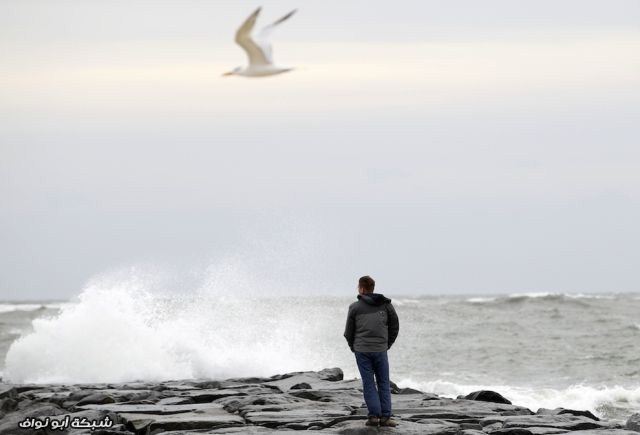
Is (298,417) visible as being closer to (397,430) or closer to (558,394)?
(397,430)

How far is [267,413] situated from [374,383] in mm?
1213

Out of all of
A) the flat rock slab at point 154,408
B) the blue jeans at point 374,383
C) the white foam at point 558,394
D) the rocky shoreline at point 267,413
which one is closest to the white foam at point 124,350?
the white foam at point 558,394

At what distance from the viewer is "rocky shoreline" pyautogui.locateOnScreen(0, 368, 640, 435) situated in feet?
31.1

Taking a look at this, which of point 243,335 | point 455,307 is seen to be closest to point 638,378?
point 243,335

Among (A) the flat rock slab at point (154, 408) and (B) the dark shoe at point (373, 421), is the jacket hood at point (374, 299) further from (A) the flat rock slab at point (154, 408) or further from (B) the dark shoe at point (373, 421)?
(A) the flat rock slab at point (154, 408)

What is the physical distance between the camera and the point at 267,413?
10273 mm

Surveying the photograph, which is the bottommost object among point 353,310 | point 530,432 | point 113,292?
point 530,432

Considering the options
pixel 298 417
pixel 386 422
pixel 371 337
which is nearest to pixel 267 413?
pixel 298 417

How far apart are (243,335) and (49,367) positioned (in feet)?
22.9

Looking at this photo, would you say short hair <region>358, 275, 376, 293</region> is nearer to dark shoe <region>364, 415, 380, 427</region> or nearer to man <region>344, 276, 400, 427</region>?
man <region>344, 276, 400, 427</region>

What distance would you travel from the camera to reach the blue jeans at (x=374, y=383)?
9.54 m

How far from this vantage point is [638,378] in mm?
23094

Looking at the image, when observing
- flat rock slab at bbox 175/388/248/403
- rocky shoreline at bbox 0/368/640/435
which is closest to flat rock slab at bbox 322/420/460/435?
rocky shoreline at bbox 0/368/640/435

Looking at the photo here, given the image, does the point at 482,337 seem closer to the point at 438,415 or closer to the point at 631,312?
the point at 631,312
